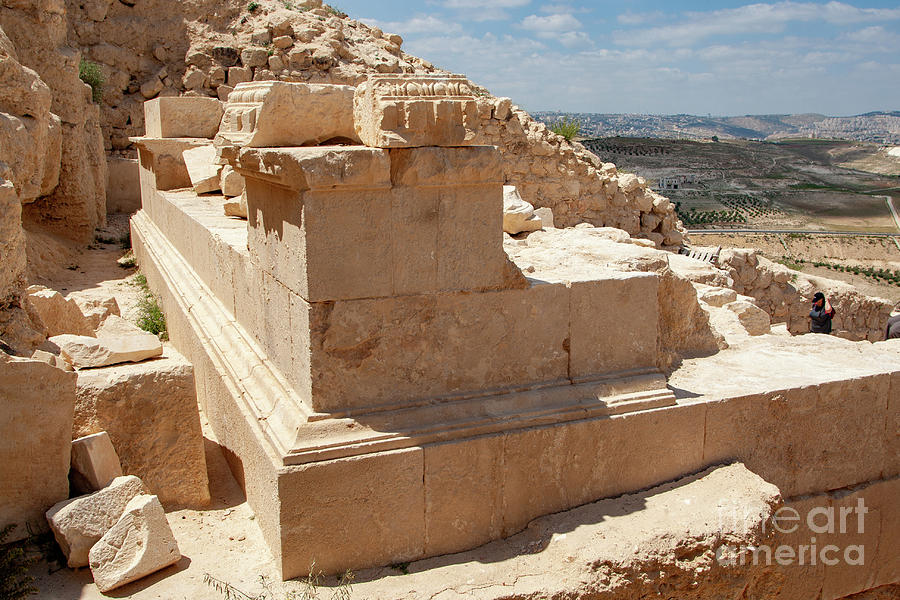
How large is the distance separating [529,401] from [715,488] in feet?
3.53

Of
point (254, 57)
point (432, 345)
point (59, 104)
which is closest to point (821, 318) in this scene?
point (432, 345)

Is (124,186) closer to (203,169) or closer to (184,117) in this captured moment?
(184,117)

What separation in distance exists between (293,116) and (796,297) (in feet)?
33.2

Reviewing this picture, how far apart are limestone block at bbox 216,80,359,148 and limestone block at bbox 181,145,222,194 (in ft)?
13.5

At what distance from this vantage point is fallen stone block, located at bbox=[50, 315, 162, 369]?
3.61 meters

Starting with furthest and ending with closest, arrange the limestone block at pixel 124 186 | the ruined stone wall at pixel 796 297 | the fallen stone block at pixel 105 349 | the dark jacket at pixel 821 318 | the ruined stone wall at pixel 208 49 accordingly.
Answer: the ruined stone wall at pixel 208 49 → the limestone block at pixel 124 186 → the ruined stone wall at pixel 796 297 → the dark jacket at pixel 821 318 → the fallen stone block at pixel 105 349

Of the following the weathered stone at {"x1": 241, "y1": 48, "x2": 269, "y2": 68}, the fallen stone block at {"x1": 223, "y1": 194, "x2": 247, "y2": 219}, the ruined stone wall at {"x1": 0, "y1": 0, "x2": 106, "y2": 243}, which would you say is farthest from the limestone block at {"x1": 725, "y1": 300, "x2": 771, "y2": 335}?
the weathered stone at {"x1": 241, "y1": 48, "x2": 269, "y2": 68}

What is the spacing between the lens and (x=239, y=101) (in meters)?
3.82

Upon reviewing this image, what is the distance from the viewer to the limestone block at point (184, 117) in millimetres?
8812

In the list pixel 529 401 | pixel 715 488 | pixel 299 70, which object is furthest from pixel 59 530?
pixel 299 70

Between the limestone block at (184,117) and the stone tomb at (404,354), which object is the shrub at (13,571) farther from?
the limestone block at (184,117)

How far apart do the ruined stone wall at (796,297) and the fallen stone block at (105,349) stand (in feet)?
29.2

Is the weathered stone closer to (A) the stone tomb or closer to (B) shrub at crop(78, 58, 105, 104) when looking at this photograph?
(B) shrub at crop(78, 58, 105, 104)

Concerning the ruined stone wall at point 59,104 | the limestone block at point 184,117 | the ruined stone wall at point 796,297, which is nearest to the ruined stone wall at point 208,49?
the ruined stone wall at point 59,104
